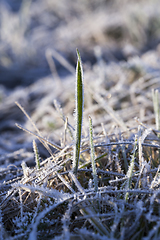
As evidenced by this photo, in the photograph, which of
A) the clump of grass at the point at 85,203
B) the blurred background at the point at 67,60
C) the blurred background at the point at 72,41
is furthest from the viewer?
the blurred background at the point at 72,41

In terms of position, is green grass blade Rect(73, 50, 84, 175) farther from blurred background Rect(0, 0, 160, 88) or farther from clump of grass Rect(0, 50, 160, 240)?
blurred background Rect(0, 0, 160, 88)

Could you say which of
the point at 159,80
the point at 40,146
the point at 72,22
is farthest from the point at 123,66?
the point at 72,22

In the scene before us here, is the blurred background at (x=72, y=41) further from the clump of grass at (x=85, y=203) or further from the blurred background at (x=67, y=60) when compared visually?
the clump of grass at (x=85, y=203)

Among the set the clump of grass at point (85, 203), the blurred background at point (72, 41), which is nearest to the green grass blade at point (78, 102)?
the clump of grass at point (85, 203)

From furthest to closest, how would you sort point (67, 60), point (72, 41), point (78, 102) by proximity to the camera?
point (72, 41)
point (67, 60)
point (78, 102)

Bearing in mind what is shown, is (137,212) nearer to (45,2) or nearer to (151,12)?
(151,12)

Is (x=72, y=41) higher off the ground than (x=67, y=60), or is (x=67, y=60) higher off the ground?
(x=72, y=41)

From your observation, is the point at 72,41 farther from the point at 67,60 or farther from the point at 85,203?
the point at 85,203

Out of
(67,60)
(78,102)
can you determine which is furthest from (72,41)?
(78,102)
